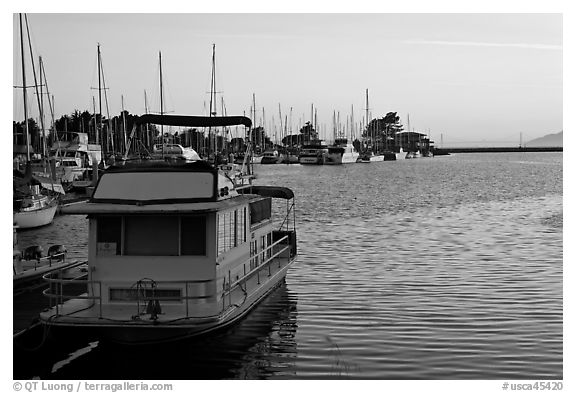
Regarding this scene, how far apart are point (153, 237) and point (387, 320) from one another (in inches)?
234

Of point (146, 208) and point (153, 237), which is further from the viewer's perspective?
point (153, 237)

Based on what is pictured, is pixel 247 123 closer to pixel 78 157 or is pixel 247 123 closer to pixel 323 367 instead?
pixel 323 367

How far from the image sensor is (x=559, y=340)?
15.5 metres

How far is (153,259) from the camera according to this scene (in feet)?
45.4

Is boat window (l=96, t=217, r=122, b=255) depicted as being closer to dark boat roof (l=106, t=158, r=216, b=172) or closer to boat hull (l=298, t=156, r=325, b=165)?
dark boat roof (l=106, t=158, r=216, b=172)

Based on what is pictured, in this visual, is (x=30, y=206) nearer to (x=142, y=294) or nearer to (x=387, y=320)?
(x=387, y=320)

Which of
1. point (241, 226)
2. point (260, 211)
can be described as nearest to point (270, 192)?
point (260, 211)

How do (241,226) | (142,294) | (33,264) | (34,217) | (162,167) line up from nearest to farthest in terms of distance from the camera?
(142,294), (162,167), (241,226), (33,264), (34,217)

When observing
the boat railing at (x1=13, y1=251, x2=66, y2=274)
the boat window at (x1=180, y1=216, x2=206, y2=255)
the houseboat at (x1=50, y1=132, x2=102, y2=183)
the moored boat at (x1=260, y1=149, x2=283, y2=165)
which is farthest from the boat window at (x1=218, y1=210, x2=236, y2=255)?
the moored boat at (x1=260, y1=149, x2=283, y2=165)

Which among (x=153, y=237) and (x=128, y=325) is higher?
(x=153, y=237)

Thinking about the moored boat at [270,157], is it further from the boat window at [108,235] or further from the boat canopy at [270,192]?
the boat window at [108,235]

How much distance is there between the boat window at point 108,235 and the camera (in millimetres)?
13969

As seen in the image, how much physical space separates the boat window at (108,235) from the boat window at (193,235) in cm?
113

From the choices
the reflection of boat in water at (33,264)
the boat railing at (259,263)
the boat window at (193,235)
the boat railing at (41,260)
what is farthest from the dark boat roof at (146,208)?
the boat railing at (41,260)
